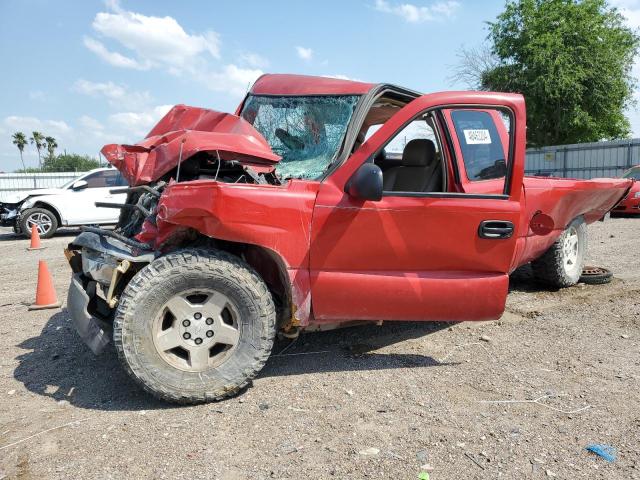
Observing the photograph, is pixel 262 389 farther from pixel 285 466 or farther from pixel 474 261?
pixel 474 261

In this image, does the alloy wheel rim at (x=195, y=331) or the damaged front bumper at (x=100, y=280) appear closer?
the alloy wheel rim at (x=195, y=331)

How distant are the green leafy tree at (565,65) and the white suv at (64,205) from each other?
2195 centimetres

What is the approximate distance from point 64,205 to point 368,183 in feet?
38.2

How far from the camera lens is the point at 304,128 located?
13.5ft

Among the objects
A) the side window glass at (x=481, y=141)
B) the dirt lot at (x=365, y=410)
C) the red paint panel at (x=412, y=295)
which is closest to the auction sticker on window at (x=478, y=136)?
the side window glass at (x=481, y=141)

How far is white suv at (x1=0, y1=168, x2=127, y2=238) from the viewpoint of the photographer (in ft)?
41.2

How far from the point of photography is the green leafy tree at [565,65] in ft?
85.1

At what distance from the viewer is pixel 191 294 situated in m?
3.15

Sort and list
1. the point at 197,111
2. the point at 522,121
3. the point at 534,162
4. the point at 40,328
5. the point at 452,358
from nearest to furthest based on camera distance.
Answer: the point at 522,121 < the point at 452,358 < the point at 197,111 < the point at 40,328 < the point at 534,162

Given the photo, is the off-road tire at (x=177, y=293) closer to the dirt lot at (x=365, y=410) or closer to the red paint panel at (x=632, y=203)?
the dirt lot at (x=365, y=410)

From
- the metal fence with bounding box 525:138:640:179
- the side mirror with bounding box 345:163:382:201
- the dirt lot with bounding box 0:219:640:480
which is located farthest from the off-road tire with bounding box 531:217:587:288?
the metal fence with bounding box 525:138:640:179

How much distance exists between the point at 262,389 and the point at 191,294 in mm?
821

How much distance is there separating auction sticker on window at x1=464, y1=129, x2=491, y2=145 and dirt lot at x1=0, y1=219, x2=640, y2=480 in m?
1.65

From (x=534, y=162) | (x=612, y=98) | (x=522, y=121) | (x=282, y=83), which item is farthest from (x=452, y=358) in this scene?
(x=612, y=98)
